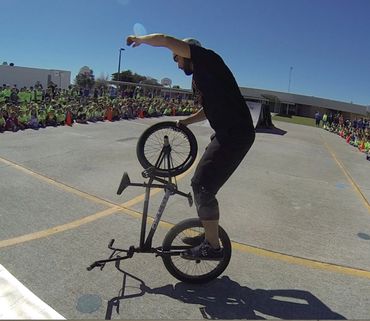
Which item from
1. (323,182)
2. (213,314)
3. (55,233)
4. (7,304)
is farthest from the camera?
(323,182)

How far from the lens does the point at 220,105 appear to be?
11.3 ft

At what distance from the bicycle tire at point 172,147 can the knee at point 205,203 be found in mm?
486

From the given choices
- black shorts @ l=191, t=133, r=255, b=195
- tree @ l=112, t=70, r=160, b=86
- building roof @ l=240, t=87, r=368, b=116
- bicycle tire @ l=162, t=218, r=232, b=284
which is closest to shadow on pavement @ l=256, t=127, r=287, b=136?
bicycle tire @ l=162, t=218, r=232, b=284

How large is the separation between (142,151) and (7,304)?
71.6 inches

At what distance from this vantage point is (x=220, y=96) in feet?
11.2

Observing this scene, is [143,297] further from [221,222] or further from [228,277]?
[221,222]

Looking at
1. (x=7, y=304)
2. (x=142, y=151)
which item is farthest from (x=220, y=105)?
(x=7, y=304)

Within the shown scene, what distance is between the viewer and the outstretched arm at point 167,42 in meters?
3.10

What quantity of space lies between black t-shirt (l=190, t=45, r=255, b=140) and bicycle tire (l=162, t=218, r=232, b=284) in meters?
0.93

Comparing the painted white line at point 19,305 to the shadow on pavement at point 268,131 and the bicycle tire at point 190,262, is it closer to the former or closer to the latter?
the bicycle tire at point 190,262

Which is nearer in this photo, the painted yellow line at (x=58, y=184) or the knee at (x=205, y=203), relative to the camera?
the knee at (x=205, y=203)

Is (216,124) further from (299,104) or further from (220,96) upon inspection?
(299,104)

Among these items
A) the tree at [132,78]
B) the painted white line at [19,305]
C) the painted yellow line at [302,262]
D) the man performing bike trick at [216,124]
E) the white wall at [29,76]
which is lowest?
the painted yellow line at [302,262]

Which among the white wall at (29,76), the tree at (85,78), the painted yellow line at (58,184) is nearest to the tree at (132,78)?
the tree at (85,78)
